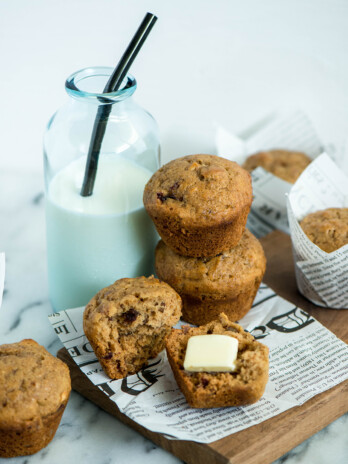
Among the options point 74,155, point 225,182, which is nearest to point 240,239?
point 225,182

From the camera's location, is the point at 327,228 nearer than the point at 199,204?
No

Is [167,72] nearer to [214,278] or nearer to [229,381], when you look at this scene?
[214,278]

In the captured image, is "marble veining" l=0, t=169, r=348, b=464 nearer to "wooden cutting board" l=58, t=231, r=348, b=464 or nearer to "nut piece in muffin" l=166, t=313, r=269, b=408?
"wooden cutting board" l=58, t=231, r=348, b=464

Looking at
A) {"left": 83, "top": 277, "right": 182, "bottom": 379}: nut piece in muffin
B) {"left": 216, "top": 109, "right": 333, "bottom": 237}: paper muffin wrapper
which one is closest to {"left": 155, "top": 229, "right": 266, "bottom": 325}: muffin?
{"left": 83, "top": 277, "right": 182, "bottom": 379}: nut piece in muffin

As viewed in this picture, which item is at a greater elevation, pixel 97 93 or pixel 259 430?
pixel 97 93

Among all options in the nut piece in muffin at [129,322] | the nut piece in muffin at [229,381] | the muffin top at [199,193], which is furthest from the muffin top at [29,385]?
the muffin top at [199,193]

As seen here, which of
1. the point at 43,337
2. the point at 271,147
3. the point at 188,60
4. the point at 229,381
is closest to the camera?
the point at 229,381

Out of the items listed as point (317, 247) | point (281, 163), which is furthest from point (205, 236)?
point (281, 163)

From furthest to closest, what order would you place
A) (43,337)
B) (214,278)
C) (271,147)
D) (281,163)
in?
1. (271,147)
2. (281,163)
3. (43,337)
4. (214,278)
